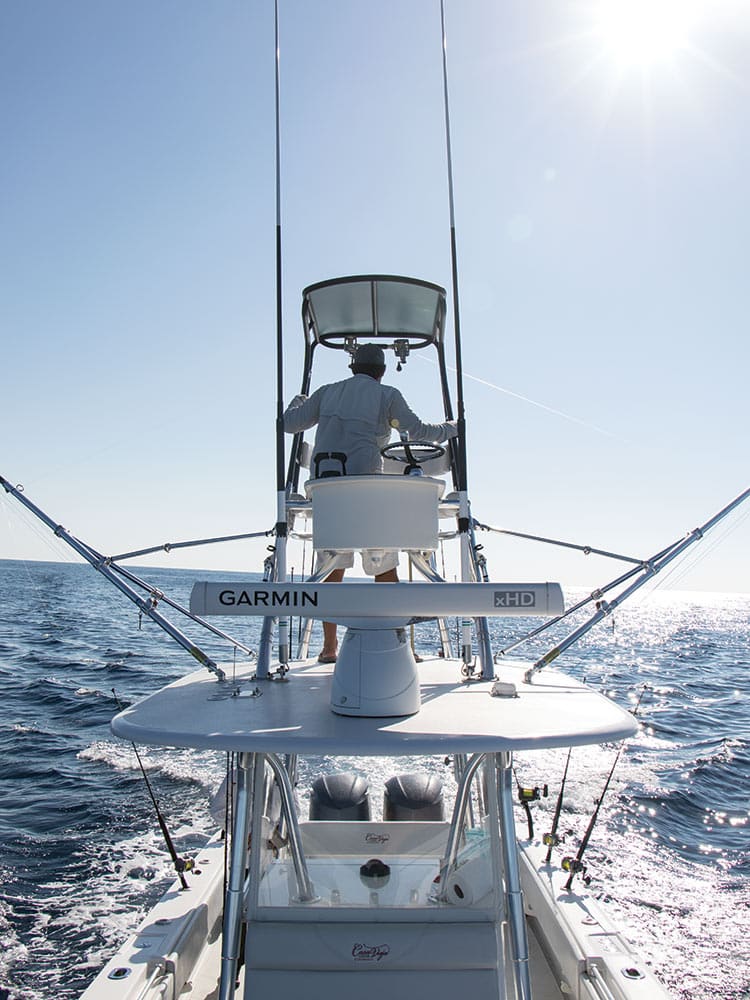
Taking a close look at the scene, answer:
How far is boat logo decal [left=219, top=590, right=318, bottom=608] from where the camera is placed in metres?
2.49

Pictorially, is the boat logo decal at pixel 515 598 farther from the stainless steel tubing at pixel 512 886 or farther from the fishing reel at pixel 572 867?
the fishing reel at pixel 572 867

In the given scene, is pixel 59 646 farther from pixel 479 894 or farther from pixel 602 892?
pixel 479 894

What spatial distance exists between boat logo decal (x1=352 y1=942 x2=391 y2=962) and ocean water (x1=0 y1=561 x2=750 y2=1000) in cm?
326

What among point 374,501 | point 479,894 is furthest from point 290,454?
point 479,894

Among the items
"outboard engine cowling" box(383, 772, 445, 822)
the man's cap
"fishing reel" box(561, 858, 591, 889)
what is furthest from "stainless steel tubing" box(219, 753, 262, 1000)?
"fishing reel" box(561, 858, 591, 889)

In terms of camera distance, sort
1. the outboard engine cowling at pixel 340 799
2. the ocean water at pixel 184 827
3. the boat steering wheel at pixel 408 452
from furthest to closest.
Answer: the ocean water at pixel 184 827, the outboard engine cowling at pixel 340 799, the boat steering wheel at pixel 408 452

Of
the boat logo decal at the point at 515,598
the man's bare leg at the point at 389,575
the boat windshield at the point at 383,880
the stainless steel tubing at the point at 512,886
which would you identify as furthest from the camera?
the man's bare leg at the point at 389,575

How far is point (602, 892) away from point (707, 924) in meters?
1.10

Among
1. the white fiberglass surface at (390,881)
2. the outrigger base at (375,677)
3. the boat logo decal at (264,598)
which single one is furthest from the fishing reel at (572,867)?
the boat logo decal at (264,598)

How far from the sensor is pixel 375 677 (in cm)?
288

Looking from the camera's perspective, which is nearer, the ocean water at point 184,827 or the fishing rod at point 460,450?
the fishing rod at point 460,450

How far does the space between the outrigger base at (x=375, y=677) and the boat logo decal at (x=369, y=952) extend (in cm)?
105

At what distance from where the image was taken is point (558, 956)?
4430 millimetres

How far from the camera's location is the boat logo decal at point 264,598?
98.2 inches
